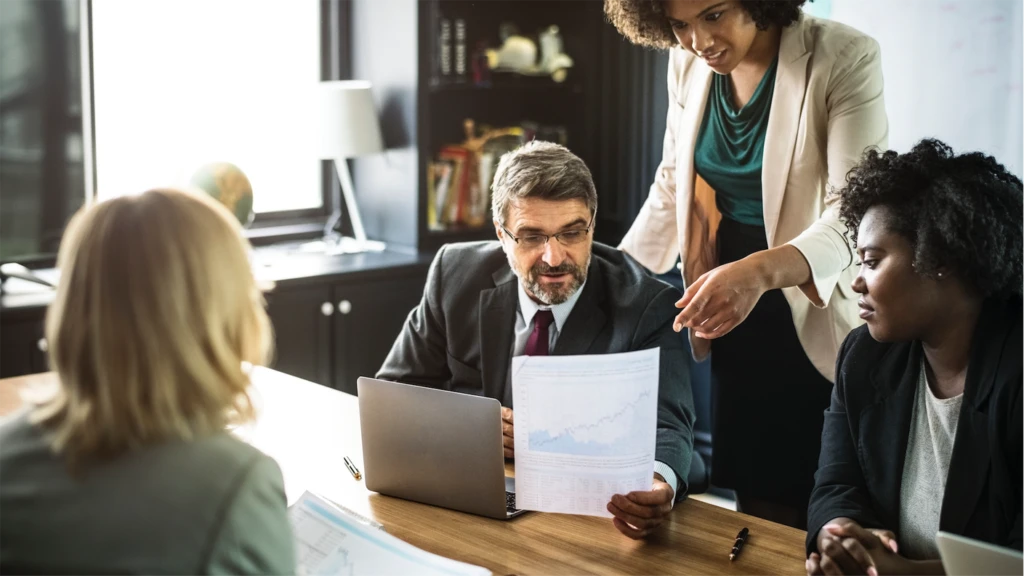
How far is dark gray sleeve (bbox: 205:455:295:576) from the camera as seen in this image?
3.45 feet

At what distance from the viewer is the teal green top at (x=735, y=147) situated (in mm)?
2408

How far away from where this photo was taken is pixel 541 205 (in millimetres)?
2082

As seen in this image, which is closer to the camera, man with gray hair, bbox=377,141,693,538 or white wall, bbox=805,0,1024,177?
man with gray hair, bbox=377,141,693,538

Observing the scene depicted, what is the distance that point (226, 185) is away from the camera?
3.26 m

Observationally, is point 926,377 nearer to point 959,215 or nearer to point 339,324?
point 959,215

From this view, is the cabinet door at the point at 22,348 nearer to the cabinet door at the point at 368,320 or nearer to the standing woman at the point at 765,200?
the cabinet door at the point at 368,320

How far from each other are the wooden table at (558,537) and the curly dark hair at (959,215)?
1.51ft

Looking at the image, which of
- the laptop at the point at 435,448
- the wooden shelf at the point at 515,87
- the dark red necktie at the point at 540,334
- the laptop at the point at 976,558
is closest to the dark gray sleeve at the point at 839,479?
the laptop at the point at 976,558

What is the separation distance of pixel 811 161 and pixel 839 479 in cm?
84

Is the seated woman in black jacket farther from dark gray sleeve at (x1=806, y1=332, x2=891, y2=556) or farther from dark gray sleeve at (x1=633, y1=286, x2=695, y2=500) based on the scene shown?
dark gray sleeve at (x1=633, y1=286, x2=695, y2=500)

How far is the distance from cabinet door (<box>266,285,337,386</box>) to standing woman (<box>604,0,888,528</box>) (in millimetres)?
1232

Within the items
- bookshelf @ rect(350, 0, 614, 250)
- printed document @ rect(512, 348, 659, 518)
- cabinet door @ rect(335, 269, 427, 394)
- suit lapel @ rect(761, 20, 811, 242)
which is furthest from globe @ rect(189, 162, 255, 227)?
printed document @ rect(512, 348, 659, 518)

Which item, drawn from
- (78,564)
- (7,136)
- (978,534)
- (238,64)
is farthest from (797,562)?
(238,64)

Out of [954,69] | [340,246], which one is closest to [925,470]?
[954,69]
